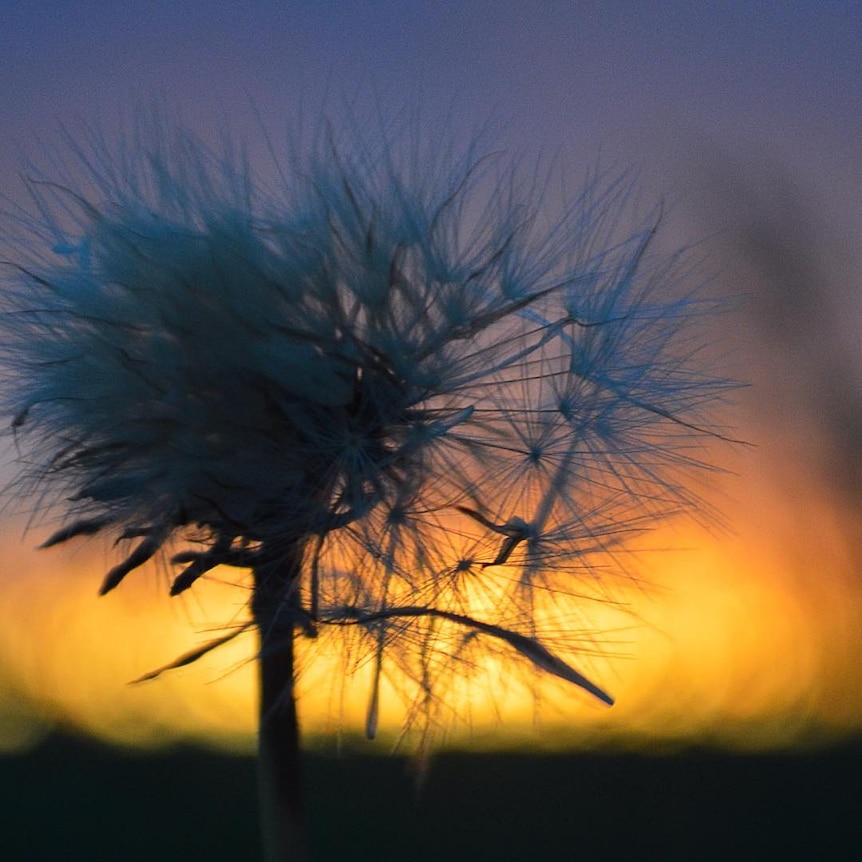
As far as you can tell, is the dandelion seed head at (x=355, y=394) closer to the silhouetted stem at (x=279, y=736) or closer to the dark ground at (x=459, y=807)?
the silhouetted stem at (x=279, y=736)

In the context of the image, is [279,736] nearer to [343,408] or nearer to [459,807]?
[343,408]

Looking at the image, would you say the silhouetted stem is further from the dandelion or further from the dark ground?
the dark ground

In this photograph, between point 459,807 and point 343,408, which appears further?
point 459,807

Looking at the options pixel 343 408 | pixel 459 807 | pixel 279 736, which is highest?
pixel 343 408

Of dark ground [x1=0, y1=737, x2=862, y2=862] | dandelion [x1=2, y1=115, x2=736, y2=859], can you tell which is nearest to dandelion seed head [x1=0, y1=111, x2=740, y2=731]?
dandelion [x1=2, y1=115, x2=736, y2=859]

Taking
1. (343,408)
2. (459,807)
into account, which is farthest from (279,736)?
(459,807)

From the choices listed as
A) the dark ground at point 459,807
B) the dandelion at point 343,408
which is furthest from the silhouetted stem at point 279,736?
the dark ground at point 459,807

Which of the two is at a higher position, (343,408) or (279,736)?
(343,408)

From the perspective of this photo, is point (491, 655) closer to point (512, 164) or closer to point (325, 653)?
point (325, 653)
